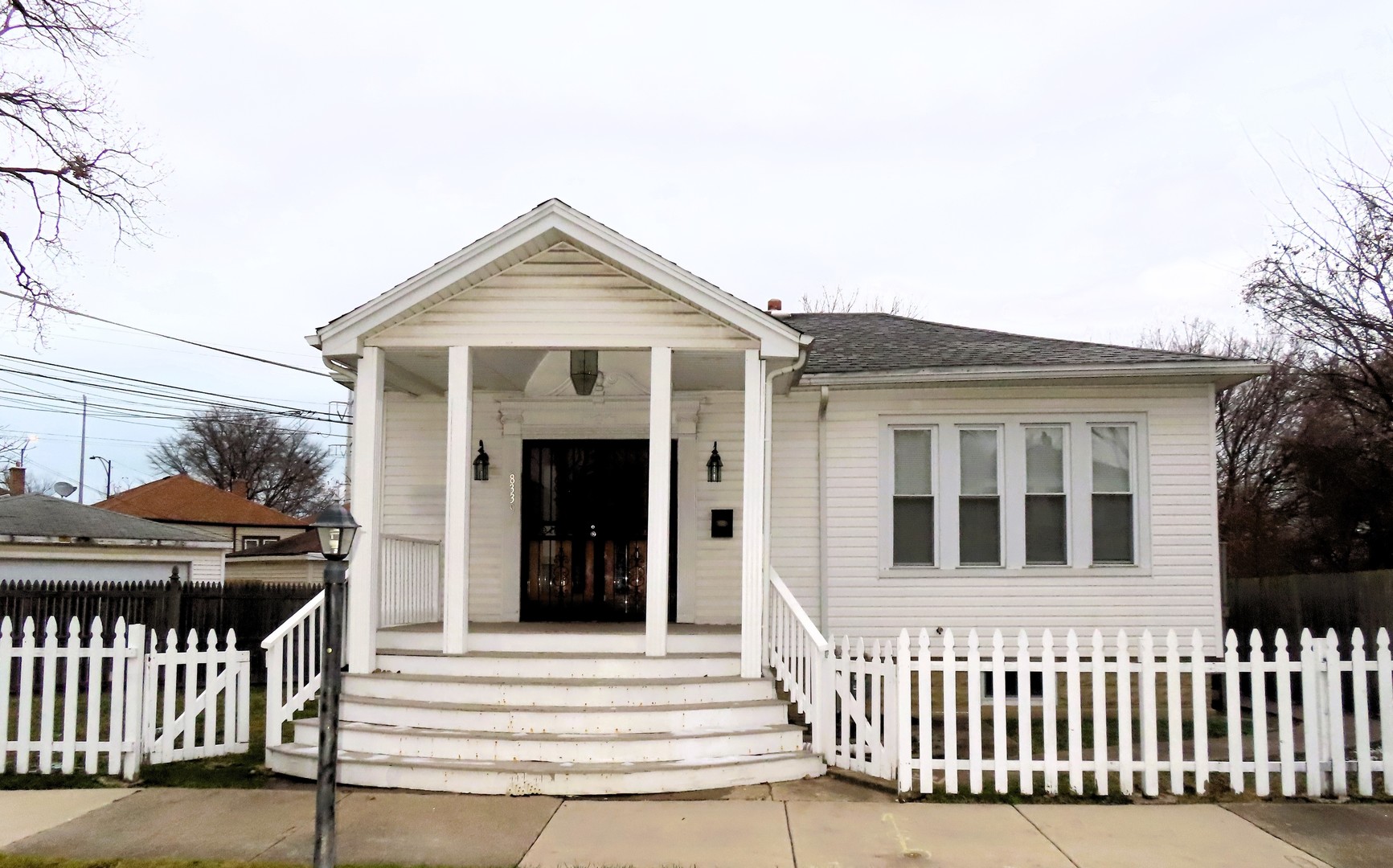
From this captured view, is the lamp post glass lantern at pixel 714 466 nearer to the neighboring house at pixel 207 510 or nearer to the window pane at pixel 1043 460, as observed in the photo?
the window pane at pixel 1043 460

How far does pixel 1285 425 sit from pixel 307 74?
28445 mm

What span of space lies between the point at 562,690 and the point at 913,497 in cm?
443

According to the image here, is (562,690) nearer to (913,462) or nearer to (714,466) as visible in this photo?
(714,466)

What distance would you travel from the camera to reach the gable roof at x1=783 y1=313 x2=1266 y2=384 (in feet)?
33.4

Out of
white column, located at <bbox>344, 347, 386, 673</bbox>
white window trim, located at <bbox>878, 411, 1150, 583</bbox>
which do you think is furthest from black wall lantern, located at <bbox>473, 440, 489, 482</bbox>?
white window trim, located at <bbox>878, 411, 1150, 583</bbox>

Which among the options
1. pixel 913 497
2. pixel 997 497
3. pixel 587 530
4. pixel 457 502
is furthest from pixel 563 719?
pixel 997 497

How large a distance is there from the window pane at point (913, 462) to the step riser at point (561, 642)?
8.81 feet

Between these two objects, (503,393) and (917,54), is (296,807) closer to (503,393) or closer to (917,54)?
(503,393)

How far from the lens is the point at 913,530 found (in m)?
10.8

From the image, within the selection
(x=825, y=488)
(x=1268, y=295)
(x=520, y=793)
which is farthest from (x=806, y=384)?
(x=1268, y=295)

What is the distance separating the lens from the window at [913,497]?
10742 millimetres

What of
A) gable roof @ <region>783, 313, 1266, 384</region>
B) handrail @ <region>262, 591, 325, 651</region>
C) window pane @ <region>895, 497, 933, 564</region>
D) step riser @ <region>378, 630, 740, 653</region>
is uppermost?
gable roof @ <region>783, 313, 1266, 384</region>

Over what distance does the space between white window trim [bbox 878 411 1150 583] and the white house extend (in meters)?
0.02

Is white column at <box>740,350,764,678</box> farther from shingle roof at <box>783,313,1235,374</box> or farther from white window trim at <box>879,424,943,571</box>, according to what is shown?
white window trim at <box>879,424,943,571</box>
